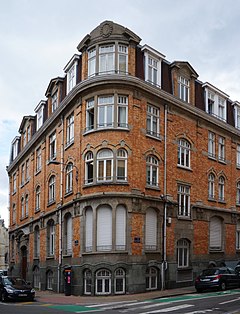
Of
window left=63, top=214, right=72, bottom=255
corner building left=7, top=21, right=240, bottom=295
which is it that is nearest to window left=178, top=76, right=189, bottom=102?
corner building left=7, top=21, right=240, bottom=295

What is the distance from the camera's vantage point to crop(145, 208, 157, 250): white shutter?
29031mm

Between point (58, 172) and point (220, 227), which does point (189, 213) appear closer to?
point (220, 227)

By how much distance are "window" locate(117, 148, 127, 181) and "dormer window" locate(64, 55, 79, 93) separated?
647 cm

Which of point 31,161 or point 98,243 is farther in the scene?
point 31,161

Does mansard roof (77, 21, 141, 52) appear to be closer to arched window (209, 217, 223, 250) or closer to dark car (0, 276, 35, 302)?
arched window (209, 217, 223, 250)

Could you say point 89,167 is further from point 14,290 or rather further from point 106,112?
point 14,290

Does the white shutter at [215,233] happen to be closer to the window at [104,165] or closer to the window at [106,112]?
the window at [104,165]

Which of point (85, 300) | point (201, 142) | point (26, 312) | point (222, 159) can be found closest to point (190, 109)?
point (201, 142)

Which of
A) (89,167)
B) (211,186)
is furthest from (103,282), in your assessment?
(211,186)

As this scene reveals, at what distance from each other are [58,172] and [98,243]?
28.5 ft

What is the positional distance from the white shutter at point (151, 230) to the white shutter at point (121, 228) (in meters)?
1.86

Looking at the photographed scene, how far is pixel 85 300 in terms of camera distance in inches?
995

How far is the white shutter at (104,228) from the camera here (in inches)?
1081

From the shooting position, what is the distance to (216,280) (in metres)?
26.5
